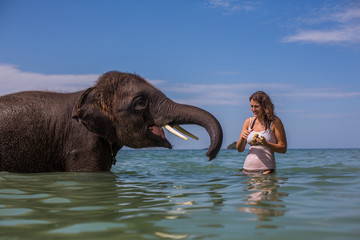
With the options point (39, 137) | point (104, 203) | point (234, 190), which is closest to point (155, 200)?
point (104, 203)

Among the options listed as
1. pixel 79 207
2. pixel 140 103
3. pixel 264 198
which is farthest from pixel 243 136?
pixel 79 207

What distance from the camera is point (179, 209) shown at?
177 inches

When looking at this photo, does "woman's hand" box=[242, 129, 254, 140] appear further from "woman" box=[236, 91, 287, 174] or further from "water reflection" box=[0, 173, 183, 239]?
"water reflection" box=[0, 173, 183, 239]

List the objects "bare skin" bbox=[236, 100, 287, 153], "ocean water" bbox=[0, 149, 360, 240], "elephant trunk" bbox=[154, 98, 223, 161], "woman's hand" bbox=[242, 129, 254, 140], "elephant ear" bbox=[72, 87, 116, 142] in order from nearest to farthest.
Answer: "ocean water" bbox=[0, 149, 360, 240] < "elephant trunk" bbox=[154, 98, 223, 161] < "elephant ear" bbox=[72, 87, 116, 142] < "bare skin" bbox=[236, 100, 287, 153] < "woman's hand" bbox=[242, 129, 254, 140]

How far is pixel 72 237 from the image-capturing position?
3.35 metres

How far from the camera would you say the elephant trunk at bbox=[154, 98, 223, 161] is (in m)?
6.85

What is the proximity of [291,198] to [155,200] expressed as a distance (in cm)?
170

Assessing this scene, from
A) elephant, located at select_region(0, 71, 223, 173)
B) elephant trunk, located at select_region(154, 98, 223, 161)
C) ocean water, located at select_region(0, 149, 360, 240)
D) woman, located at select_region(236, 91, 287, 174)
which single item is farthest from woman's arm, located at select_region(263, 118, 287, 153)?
elephant, located at select_region(0, 71, 223, 173)

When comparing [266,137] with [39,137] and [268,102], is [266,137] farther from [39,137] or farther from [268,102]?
[39,137]

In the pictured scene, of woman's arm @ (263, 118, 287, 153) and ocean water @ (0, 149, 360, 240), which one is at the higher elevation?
woman's arm @ (263, 118, 287, 153)

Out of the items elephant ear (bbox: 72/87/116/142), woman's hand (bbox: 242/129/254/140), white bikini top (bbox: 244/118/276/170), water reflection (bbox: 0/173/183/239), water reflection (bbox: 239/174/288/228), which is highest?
elephant ear (bbox: 72/87/116/142)

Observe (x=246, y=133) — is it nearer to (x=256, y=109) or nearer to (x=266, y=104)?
(x=256, y=109)

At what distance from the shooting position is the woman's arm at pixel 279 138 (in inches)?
310

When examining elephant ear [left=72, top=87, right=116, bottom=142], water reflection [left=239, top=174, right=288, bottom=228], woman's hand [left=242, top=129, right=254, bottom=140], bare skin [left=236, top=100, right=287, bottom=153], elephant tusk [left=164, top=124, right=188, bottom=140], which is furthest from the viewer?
woman's hand [left=242, top=129, right=254, bottom=140]
